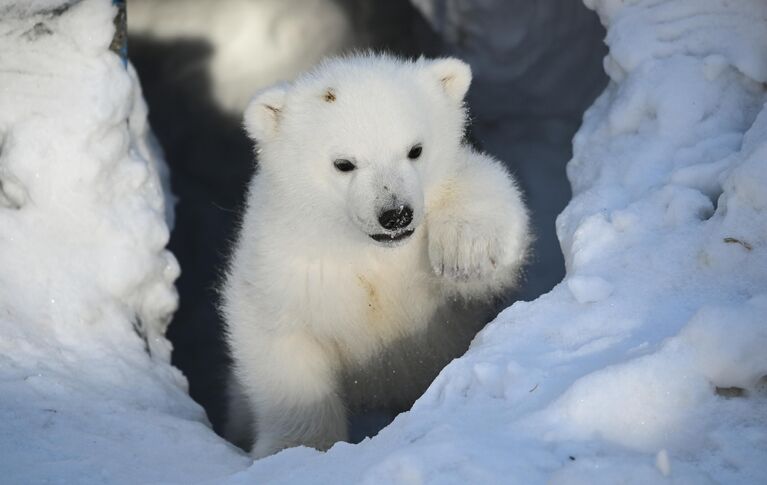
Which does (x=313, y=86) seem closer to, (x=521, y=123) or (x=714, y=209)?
(x=714, y=209)

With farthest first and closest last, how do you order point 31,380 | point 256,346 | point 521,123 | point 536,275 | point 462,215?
point 521,123 < point 536,275 < point 256,346 < point 462,215 < point 31,380

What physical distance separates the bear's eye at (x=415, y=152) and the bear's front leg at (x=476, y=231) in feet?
0.72

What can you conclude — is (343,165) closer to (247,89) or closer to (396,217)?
(396,217)

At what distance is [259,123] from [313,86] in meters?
0.25

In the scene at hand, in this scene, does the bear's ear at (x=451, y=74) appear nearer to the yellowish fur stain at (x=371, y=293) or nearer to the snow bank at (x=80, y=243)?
the yellowish fur stain at (x=371, y=293)

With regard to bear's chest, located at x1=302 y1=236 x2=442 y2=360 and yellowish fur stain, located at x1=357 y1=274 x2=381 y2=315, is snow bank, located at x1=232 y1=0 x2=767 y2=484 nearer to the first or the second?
bear's chest, located at x1=302 y1=236 x2=442 y2=360

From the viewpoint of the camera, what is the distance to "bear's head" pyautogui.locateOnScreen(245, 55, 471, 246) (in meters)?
3.02

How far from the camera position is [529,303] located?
2.65m

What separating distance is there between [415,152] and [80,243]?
1.31 meters

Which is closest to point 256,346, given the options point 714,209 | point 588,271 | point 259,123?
point 259,123

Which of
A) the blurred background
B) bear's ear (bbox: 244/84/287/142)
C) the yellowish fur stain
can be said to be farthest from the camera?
the blurred background

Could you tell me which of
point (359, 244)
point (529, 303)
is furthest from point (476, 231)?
point (529, 303)

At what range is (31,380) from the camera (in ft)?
9.86

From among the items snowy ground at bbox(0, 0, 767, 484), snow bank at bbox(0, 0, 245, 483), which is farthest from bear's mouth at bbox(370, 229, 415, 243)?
snow bank at bbox(0, 0, 245, 483)
